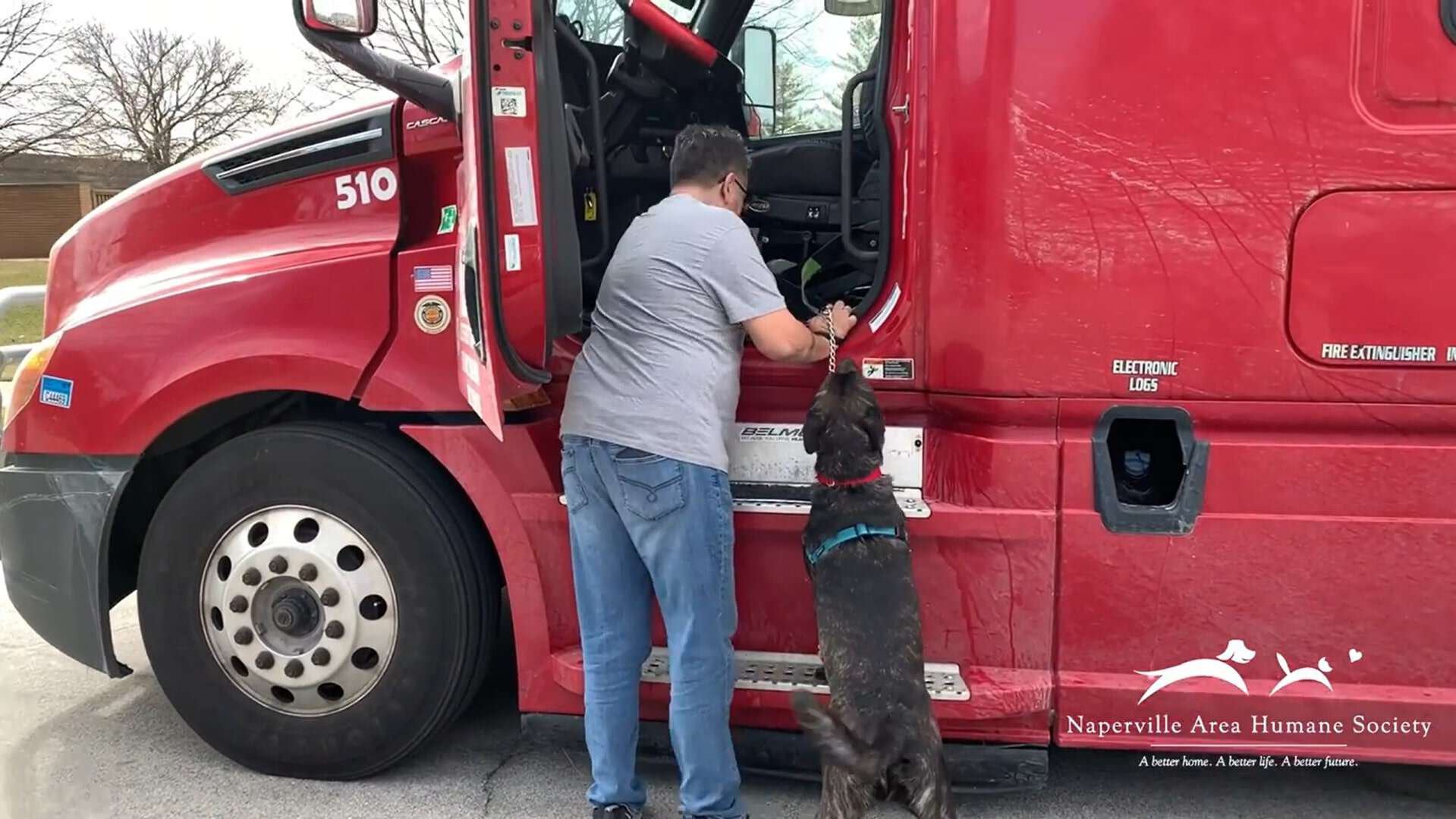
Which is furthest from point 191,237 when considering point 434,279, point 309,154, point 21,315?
point 21,315

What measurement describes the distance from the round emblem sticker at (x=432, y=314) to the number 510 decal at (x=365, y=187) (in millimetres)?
371

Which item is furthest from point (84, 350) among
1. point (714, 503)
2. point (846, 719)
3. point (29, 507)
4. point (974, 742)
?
point (974, 742)

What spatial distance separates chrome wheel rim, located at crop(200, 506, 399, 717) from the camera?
120 inches

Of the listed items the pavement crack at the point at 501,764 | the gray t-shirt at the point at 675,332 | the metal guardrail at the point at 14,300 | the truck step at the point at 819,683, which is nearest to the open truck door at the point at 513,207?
the gray t-shirt at the point at 675,332

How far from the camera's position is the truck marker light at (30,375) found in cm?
322

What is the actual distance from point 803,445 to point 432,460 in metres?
1.16

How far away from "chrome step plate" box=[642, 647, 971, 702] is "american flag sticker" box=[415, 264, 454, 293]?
1.24 metres

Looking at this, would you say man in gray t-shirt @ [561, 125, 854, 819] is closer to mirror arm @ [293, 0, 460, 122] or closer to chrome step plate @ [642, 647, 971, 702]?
chrome step plate @ [642, 647, 971, 702]

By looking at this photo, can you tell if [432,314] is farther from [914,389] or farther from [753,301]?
[914,389]

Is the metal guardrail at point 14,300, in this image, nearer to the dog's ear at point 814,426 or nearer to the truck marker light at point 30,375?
the truck marker light at point 30,375

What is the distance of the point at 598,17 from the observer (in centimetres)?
358

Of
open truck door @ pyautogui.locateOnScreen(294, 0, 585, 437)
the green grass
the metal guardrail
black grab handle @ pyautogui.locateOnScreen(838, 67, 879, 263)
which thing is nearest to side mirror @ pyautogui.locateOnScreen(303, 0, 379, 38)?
open truck door @ pyautogui.locateOnScreen(294, 0, 585, 437)

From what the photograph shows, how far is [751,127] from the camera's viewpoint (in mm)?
3701

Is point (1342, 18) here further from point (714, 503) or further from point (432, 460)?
point (432, 460)
